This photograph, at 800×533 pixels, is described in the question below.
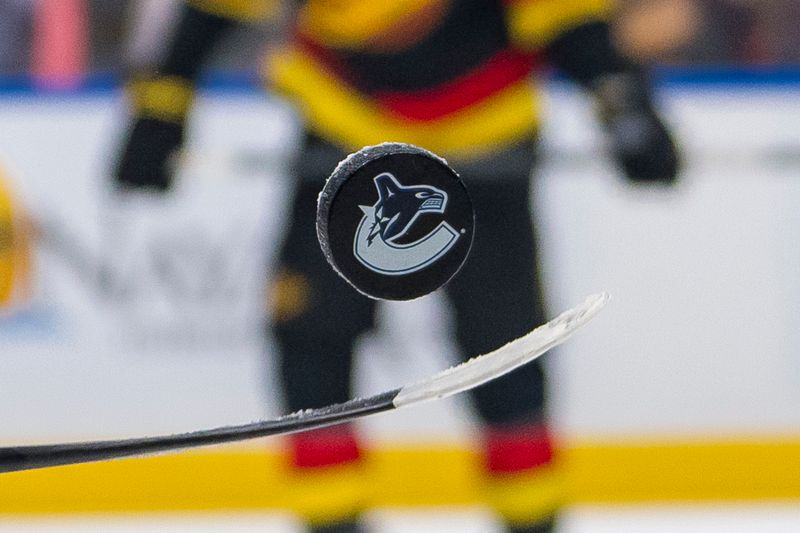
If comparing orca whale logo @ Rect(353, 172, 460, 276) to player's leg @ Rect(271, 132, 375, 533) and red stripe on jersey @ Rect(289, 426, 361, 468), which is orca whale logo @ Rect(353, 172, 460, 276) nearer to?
player's leg @ Rect(271, 132, 375, 533)

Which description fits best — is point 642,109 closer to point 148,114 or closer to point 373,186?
point 148,114

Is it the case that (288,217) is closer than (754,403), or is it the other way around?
(288,217)

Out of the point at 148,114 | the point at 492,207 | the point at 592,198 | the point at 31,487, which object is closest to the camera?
the point at 492,207

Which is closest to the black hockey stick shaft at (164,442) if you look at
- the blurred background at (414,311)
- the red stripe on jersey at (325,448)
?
the red stripe on jersey at (325,448)

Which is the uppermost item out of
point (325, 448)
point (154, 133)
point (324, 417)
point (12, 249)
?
point (12, 249)

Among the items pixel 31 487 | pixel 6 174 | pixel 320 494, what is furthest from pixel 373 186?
pixel 6 174

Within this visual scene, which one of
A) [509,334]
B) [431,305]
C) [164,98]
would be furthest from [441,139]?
[431,305]

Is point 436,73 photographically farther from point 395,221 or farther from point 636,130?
point 395,221
